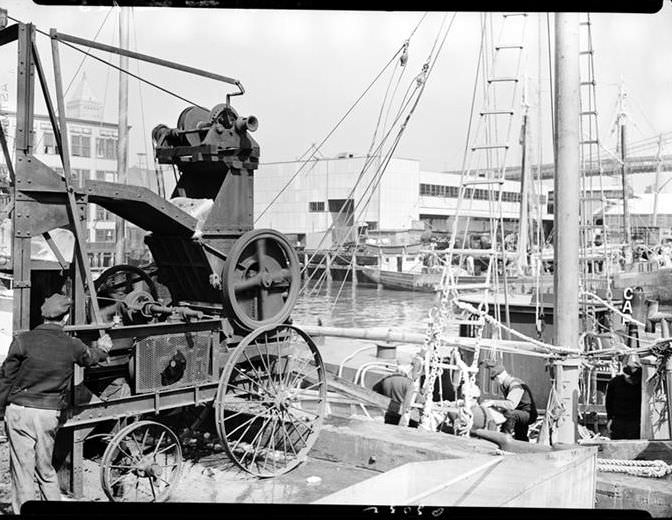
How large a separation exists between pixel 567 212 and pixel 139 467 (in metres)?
5.84

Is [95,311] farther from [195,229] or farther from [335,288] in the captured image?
[335,288]

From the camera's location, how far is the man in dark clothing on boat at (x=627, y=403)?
1155 centimetres

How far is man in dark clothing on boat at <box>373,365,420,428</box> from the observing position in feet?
32.6

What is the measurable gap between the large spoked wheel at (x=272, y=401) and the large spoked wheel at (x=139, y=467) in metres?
0.73

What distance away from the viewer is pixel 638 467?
347 inches

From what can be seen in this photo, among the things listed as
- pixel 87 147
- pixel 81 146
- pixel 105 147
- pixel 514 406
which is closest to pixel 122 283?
pixel 514 406

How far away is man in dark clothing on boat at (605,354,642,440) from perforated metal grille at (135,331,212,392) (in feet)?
23.8

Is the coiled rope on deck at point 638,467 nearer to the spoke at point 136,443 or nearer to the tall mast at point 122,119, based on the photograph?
the spoke at point 136,443

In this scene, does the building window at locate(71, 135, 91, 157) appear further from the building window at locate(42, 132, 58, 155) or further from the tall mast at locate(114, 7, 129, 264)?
the tall mast at locate(114, 7, 129, 264)

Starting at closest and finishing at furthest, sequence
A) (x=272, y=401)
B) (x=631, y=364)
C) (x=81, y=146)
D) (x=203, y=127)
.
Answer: (x=272, y=401) < (x=203, y=127) < (x=631, y=364) < (x=81, y=146)

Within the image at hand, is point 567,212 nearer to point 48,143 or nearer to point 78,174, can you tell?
point 78,174

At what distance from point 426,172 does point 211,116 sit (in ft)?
159

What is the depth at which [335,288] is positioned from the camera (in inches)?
2249

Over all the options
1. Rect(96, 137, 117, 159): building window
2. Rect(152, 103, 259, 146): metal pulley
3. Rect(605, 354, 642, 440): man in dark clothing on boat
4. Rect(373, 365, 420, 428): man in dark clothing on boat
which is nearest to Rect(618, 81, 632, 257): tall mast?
Rect(96, 137, 117, 159): building window
